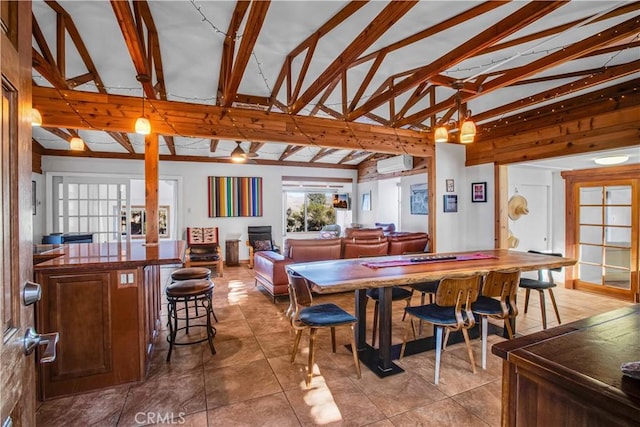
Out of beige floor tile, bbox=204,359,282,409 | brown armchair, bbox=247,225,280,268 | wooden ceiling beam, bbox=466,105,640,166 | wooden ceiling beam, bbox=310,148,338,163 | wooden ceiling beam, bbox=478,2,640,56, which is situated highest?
wooden ceiling beam, bbox=478,2,640,56

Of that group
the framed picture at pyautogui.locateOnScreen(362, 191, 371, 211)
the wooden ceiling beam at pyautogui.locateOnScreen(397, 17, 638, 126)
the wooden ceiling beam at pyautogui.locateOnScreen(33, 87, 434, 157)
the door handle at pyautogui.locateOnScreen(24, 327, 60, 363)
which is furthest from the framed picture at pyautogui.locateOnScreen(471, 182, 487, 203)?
the door handle at pyautogui.locateOnScreen(24, 327, 60, 363)

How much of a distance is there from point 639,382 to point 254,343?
2.91m

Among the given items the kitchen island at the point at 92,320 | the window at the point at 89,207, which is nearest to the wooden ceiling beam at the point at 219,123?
the kitchen island at the point at 92,320

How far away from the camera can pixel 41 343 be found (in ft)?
2.90

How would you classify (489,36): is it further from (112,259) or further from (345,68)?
(112,259)

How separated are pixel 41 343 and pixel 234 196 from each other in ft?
24.2

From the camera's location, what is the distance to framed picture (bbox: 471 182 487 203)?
5.53m

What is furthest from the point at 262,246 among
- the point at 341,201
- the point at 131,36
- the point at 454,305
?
the point at 454,305

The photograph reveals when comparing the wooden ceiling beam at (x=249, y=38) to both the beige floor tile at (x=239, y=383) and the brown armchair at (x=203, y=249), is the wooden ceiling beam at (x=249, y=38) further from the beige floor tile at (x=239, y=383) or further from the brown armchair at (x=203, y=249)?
the brown armchair at (x=203, y=249)

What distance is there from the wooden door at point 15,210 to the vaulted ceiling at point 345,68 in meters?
1.75

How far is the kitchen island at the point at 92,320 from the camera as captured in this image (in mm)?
2221

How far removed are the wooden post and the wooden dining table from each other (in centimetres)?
210

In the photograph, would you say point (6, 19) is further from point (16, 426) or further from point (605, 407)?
point (605, 407)

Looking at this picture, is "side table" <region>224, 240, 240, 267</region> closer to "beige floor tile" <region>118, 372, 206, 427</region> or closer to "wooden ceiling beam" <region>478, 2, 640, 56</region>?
"beige floor tile" <region>118, 372, 206, 427</region>
